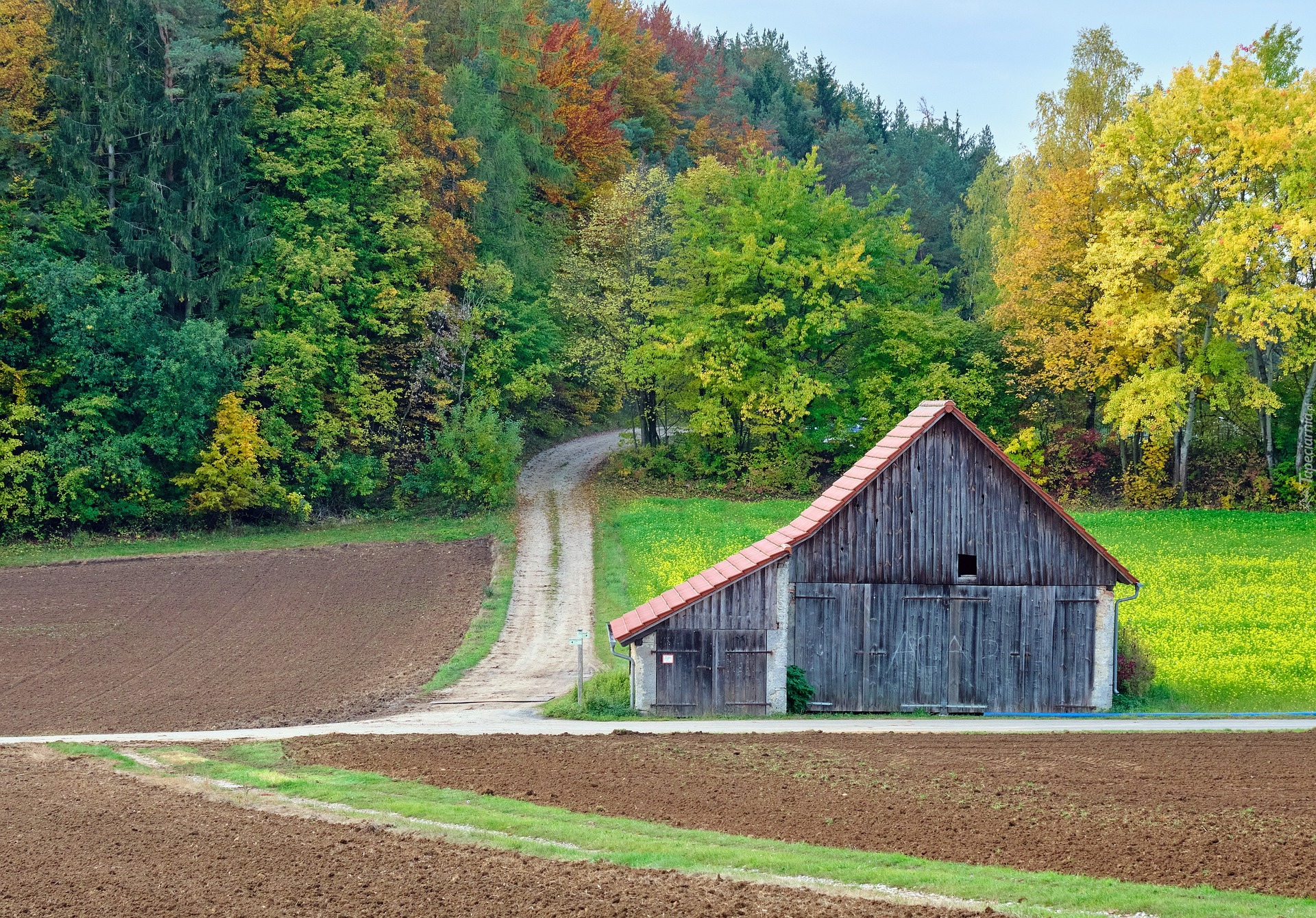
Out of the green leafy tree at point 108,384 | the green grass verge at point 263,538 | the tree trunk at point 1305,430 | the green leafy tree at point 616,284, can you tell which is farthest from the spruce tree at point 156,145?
the tree trunk at point 1305,430

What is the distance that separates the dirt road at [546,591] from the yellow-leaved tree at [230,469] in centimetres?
1017

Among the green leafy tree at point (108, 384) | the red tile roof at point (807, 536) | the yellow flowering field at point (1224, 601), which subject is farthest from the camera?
the green leafy tree at point (108, 384)

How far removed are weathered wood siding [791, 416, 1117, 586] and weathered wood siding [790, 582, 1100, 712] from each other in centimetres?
29

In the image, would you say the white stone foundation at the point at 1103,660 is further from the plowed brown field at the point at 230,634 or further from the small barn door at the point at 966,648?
the plowed brown field at the point at 230,634

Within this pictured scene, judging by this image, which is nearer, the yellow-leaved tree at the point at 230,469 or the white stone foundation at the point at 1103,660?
the white stone foundation at the point at 1103,660

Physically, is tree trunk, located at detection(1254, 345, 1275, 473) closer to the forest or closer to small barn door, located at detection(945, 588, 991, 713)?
the forest

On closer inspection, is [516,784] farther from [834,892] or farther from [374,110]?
[374,110]

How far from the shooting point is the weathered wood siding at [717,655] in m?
23.9

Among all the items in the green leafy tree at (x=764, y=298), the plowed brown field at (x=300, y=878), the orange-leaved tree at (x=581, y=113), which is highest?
the orange-leaved tree at (x=581, y=113)

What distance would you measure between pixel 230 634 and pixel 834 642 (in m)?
16.6

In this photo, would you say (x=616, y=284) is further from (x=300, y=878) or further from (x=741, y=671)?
(x=300, y=878)

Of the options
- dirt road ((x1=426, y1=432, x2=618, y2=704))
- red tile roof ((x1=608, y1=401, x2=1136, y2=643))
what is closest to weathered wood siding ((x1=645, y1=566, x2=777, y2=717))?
red tile roof ((x1=608, y1=401, x2=1136, y2=643))

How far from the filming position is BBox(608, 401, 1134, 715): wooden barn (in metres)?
24.5

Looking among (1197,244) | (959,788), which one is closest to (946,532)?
(959,788)
